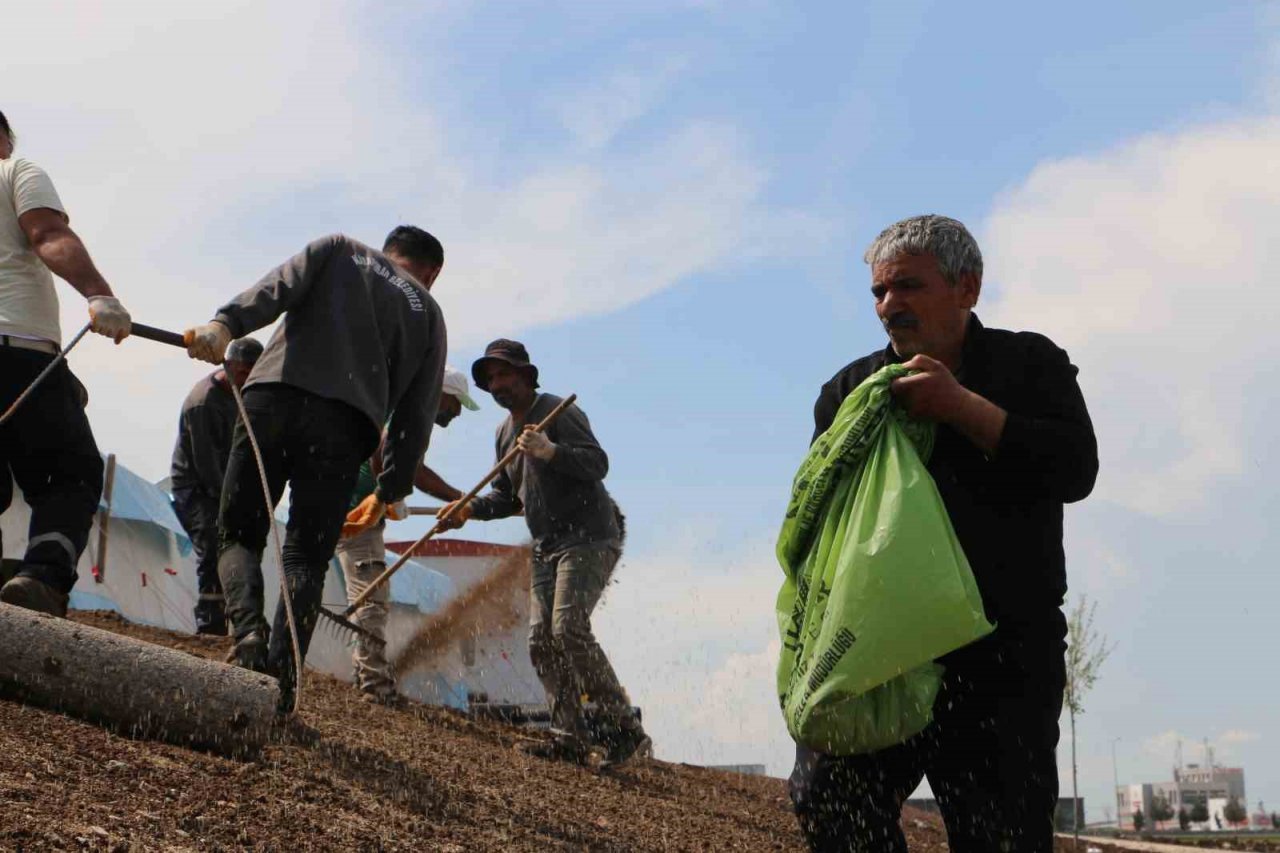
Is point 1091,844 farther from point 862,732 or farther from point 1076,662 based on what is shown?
point 862,732

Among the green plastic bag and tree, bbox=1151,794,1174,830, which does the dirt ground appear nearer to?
the green plastic bag

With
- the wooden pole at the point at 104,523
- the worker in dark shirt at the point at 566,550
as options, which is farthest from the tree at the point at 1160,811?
the worker in dark shirt at the point at 566,550

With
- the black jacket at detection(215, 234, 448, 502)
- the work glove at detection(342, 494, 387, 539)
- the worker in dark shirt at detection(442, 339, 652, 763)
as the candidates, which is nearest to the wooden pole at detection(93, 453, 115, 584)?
the work glove at detection(342, 494, 387, 539)

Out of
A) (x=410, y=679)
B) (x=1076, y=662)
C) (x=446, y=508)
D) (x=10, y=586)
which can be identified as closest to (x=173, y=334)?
(x=10, y=586)

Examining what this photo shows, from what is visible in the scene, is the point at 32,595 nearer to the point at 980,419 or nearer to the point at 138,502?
the point at 980,419

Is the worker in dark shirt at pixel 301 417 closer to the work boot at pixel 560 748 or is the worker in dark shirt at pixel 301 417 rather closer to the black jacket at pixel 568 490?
the black jacket at pixel 568 490

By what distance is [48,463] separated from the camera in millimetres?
5035

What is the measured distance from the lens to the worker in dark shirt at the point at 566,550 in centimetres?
720

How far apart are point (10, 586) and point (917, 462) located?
3267 millimetres

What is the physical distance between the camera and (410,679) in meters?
11.4

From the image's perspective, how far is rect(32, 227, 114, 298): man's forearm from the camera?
4980mm

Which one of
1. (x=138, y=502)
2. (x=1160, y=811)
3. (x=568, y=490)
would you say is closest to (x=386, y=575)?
(x=568, y=490)

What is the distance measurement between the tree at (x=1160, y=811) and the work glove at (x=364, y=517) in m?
23.2

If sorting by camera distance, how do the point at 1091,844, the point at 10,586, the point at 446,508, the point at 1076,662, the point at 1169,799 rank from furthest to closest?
the point at 1169,799, the point at 1076,662, the point at 1091,844, the point at 446,508, the point at 10,586
